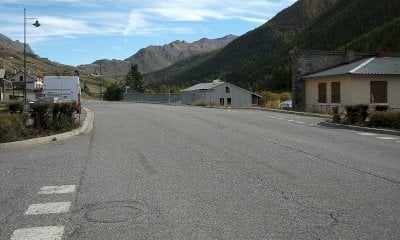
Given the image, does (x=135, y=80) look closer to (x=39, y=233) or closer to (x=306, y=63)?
(x=306, y=63)

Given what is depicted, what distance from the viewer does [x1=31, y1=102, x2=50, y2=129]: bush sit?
17016 mm

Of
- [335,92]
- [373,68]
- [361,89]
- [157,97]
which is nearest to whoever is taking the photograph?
[361,89]

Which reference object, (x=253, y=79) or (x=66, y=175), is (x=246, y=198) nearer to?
(x=66, y=175)

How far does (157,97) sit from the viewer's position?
7200 cm

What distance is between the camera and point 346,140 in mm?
16469

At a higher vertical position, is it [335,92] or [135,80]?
[135,80]

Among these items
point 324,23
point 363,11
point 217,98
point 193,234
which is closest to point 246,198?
point 193,234

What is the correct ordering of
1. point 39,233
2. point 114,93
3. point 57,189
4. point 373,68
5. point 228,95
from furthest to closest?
point 114,93, point 228,95, point 373,68, point 57,189, point 39,233

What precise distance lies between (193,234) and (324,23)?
103025 millimetres

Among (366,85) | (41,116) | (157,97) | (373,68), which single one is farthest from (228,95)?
(41,116)

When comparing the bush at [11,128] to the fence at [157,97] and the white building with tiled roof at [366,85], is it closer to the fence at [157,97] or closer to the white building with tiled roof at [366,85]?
the white building with tiled roof at [366,85]

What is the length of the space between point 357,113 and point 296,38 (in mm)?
89472

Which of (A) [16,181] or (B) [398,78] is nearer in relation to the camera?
(A) [16,181]

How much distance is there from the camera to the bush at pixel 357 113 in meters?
22.6
